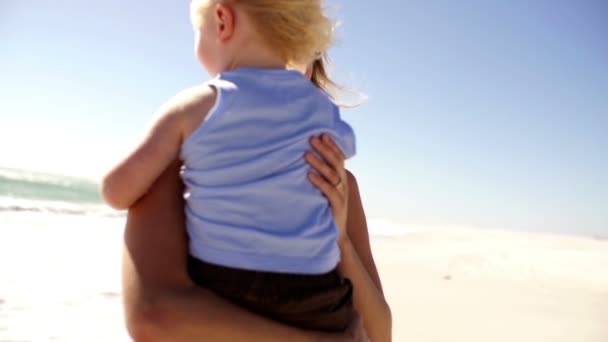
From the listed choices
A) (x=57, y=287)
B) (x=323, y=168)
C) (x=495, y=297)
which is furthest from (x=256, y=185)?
(x=495, y=297)

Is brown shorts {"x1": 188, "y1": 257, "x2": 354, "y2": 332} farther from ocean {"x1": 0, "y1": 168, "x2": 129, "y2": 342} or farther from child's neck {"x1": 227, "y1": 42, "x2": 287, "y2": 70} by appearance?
ocean {"x1": 0, "y1": 168, "x2": 129, "y2": 342}

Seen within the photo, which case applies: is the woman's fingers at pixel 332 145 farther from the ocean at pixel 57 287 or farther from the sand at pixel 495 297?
the sand at pixel 495 297

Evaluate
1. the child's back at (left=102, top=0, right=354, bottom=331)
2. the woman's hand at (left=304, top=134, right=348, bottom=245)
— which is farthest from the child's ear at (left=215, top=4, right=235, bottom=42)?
the woman's hand at (left=304, top=134, right=348, bottom=245)

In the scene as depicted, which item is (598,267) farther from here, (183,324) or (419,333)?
(183,324)

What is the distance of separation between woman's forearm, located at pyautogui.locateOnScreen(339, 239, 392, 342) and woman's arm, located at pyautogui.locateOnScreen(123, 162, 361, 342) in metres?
0.27

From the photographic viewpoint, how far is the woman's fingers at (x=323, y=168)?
1.28 m

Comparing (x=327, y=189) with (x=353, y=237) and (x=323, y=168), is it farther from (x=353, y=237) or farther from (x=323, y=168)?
(x=353, y=237)

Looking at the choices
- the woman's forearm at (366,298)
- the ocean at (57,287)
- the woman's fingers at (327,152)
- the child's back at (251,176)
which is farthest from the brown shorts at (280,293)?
the ocean at (57,287)

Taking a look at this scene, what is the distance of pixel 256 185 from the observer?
1.19 meters

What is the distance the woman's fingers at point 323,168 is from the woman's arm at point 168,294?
321 mm

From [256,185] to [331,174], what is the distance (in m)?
0.21

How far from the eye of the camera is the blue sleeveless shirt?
1.15 metres

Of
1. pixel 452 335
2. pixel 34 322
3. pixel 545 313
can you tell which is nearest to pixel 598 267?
pixel 545 313

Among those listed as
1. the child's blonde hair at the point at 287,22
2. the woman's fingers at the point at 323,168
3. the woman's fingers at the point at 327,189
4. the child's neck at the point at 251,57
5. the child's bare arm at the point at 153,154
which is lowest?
the woman's fingers at the point at 327,189
